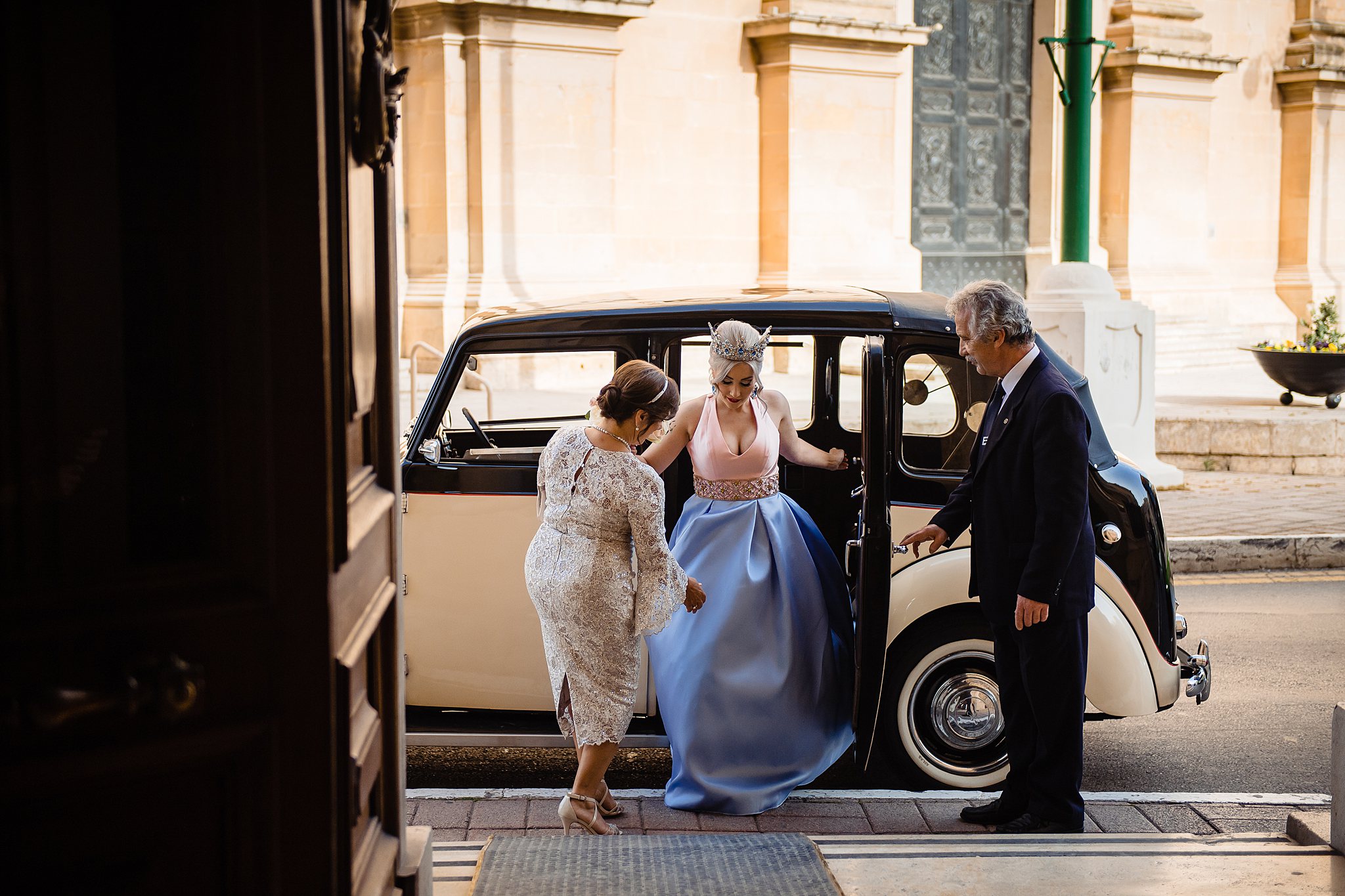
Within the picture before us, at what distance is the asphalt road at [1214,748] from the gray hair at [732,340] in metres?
1.70

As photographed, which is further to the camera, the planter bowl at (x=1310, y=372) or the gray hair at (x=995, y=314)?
the planter bowl at (x=1310, y=372)

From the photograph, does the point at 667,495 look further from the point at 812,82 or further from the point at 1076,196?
the point at 812,82

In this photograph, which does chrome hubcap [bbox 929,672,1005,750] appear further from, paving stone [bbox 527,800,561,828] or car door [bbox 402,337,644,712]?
paving stone [bbox 527,800,561,828]

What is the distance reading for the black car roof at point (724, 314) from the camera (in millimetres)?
5281

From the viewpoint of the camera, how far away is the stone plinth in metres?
11.9

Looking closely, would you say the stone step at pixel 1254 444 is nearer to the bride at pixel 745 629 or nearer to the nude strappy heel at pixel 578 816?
the bride at pixel 745 629

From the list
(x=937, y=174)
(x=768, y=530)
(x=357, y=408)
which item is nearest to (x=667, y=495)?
(x=768, y=530)

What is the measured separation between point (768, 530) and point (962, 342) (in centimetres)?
97

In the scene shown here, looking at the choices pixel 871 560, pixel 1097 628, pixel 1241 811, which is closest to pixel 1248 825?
pixel 1241 811

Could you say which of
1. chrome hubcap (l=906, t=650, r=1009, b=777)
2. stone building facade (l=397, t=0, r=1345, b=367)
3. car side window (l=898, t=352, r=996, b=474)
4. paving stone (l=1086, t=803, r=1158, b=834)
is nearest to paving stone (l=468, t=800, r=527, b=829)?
chrome hubcap (l=906, t=650, r=1009, b=777)

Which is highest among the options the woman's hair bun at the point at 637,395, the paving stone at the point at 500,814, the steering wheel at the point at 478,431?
the woman's hair bun at the point at 637,395

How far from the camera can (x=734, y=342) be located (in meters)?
5.07

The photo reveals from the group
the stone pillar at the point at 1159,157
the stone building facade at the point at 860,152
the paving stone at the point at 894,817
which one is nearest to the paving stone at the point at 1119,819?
the paving stone at the point at 894,817

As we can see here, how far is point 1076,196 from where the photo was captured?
37.7ft
